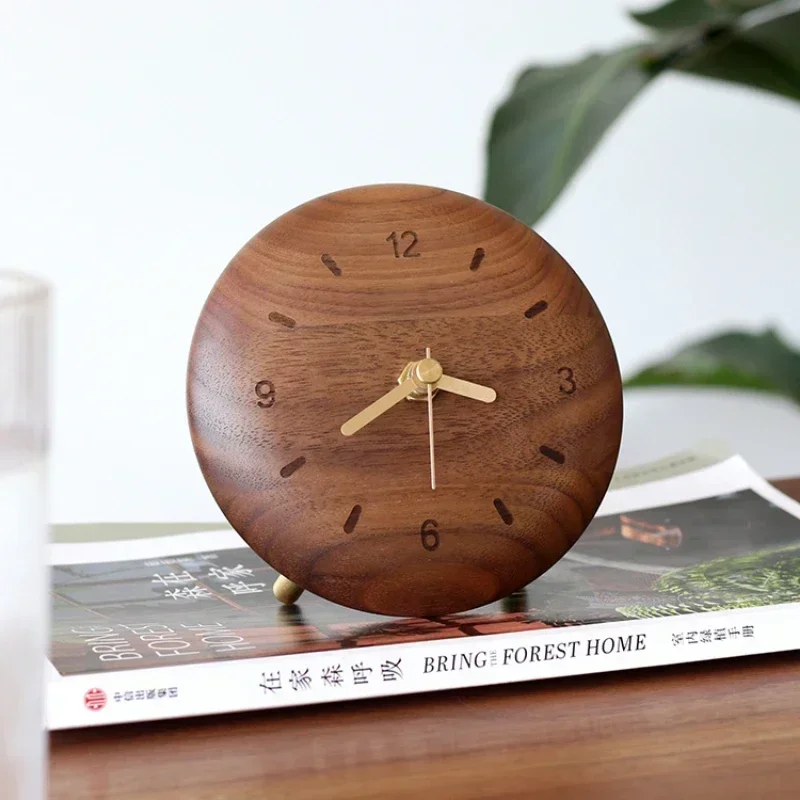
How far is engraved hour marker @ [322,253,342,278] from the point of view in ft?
1.83

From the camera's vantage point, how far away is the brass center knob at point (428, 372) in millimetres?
542

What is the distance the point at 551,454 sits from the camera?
1.88ft

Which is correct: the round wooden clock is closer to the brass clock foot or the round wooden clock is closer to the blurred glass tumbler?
the brass clock foot

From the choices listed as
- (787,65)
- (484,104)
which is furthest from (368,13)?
(787,65)

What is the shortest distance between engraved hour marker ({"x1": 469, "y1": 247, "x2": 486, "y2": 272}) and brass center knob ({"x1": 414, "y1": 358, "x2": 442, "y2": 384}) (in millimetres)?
56

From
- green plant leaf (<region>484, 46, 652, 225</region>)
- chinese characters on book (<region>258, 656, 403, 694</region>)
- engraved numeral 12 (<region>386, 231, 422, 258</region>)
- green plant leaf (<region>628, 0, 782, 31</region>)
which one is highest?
green plant leaf (<region>628, 0, 782, 31</region>)

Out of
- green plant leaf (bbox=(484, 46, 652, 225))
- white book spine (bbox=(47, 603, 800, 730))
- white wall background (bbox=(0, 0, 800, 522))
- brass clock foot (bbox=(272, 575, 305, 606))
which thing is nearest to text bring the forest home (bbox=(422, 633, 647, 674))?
white book spine (bbox=(47, 603, 800, 730))

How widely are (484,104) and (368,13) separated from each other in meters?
0.16

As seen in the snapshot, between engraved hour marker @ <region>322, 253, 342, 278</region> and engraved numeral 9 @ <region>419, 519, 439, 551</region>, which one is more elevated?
engraved hour marker @ <region>322, 253, 342, 278</region>

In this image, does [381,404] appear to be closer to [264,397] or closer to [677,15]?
[264,397]

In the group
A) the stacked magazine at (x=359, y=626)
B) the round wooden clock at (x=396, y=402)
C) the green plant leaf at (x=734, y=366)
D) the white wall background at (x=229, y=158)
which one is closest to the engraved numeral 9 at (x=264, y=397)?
the round wooden clock at (x=396, y=402)

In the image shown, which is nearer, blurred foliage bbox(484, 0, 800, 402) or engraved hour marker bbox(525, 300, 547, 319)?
engraved hour marker bbox(525, 300, 547, 319)

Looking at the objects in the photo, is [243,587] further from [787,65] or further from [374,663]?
[787,65]

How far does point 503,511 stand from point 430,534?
38 millimetres
